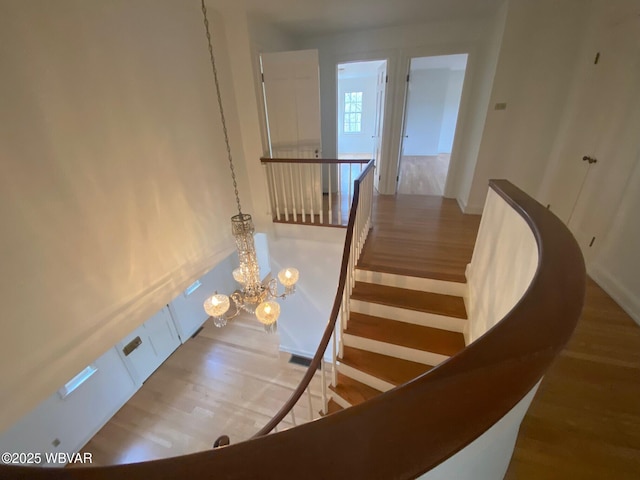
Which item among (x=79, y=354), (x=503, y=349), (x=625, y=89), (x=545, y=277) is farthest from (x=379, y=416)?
(x=625, y=89)

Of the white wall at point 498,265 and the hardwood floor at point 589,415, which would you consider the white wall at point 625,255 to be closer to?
the hardwood floor at point 589,415

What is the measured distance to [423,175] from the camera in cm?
577

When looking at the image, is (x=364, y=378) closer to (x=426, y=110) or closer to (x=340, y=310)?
(x=340, y=310)

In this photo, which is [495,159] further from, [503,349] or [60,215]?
[60,215]

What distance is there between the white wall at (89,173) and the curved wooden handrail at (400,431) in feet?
5.97

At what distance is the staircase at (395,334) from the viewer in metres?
2.13

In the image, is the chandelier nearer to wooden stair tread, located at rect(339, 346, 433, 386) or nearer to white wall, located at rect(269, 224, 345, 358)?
wooden stair tread, located at rect(339, 346, 433, 386)

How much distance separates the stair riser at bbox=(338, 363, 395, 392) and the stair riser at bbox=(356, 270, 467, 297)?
0.84m

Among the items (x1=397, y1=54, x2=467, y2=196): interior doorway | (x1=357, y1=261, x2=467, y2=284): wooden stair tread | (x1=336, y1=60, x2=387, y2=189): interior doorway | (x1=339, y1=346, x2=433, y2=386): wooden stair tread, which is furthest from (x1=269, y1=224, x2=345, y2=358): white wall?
(x1=336, y1=60, x2=387, y2=189): interior doorway

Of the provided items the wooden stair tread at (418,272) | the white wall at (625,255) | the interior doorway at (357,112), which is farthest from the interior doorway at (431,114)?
the white wall at (625,255)

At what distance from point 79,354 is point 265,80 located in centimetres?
340

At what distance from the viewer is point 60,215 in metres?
1.65

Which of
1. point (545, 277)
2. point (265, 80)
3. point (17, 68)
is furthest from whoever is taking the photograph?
point (265, 80)

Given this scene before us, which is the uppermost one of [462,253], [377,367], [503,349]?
[503,349]
